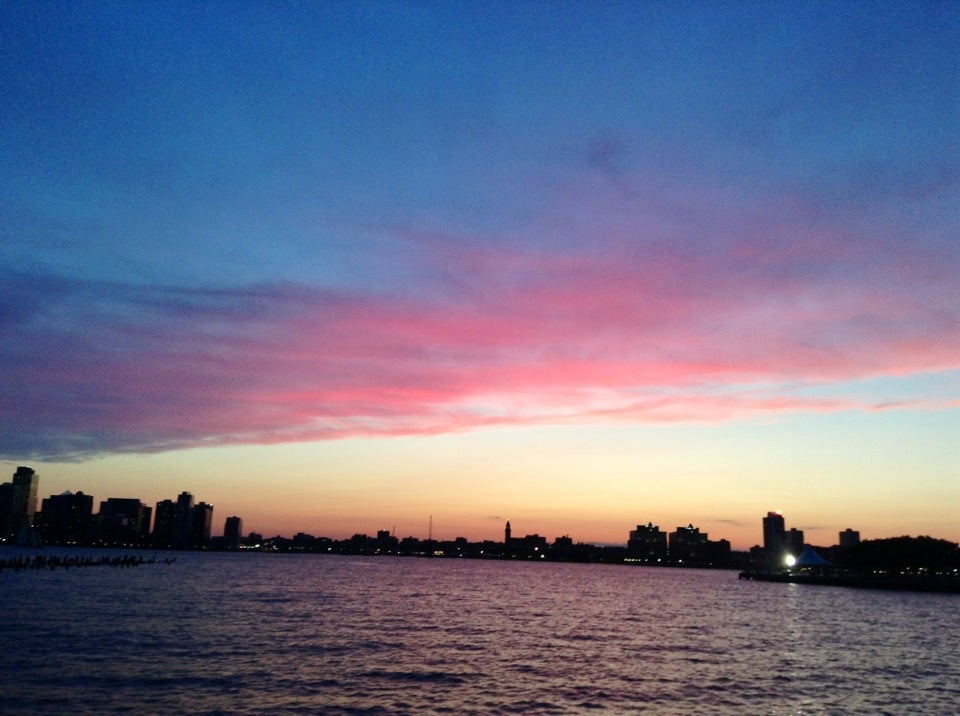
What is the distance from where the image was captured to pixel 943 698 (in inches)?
1746

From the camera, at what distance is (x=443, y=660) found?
53.4 meters

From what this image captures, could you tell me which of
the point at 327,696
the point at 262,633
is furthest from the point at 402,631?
the point at 327,696

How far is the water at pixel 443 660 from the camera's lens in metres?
39.2

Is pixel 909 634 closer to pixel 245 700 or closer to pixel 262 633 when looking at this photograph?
pixel 262 633

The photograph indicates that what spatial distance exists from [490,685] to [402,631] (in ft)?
93.7

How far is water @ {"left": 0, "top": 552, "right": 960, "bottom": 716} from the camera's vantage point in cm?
3922

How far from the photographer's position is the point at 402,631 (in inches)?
2788

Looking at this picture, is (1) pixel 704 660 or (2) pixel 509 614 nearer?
(1) pixel 704 660

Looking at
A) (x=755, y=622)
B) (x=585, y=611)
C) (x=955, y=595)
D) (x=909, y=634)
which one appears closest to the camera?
(x=909, y=634)

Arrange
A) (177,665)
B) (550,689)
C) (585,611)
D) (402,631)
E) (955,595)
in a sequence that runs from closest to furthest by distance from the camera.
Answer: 1. (550,689)
2. (177,665)
3. (402,631)
4. (585,611)
5. (955,595)

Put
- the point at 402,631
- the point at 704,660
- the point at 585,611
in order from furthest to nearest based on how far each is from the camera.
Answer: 1. the point at 585,611
2. the point at 402,631
3. the point at 704,660

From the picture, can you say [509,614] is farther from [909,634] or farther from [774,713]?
[774,713]

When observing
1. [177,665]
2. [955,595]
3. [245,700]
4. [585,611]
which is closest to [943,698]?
[245,700]

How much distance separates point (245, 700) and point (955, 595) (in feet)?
668
